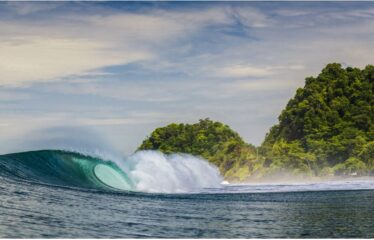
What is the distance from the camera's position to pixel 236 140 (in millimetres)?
119750

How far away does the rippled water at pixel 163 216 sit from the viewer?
19.3 m

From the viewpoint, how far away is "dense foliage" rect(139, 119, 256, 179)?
10556cm

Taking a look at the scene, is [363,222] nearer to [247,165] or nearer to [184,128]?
[247,165]

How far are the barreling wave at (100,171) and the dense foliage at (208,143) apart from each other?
172 ft

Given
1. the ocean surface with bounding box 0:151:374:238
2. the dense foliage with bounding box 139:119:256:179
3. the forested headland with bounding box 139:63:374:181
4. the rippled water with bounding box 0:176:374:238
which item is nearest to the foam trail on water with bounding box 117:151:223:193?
the ocean surface with bounding box 0:151:374:238

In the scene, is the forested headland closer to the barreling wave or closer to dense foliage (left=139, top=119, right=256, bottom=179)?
dense foliage (left=139, top=119, right=256, bottom=179)

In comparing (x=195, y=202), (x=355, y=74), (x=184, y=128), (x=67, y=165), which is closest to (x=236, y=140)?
(x=184, y=128)

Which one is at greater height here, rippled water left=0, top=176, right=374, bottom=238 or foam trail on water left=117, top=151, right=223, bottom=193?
foam trail on water left=117, top=151, right=223, bottom=193

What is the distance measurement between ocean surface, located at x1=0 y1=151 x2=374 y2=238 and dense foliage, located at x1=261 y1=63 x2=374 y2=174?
4549 cm

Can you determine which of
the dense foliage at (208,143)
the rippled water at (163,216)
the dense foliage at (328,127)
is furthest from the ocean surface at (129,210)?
the dense foliage at (208,143)

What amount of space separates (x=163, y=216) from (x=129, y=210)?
1831 mm

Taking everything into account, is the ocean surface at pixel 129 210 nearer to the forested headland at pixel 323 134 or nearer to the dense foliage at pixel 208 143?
the forested headland at pixel 323 134

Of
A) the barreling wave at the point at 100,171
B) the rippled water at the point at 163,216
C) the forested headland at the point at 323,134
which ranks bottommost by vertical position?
the rippled water at the point at 163,216

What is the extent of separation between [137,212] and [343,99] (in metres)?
73.0
